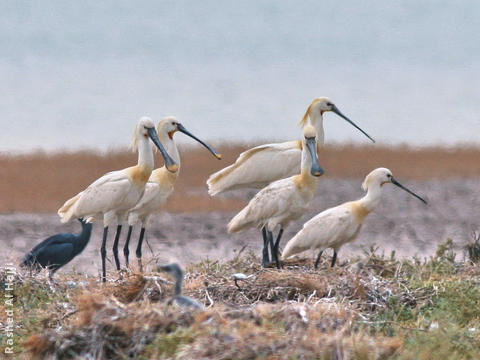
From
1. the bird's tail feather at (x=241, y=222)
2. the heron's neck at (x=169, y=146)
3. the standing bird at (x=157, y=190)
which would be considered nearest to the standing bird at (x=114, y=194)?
the standing bird at (x=157, y=190)

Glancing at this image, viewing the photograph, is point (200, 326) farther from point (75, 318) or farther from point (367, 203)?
point (367, 203)

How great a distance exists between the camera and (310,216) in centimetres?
1480

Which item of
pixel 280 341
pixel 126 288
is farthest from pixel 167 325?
pixel 126 288

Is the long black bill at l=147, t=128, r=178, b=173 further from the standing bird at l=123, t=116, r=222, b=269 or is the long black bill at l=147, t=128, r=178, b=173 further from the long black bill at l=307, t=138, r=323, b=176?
the long black bill at l=307, t=138, r=323, b=176

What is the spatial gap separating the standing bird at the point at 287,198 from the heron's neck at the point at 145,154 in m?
0.96

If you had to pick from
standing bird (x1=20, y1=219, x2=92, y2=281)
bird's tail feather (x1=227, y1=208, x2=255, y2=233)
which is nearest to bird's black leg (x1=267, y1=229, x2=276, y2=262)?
bird's tail feather (x1=227, y1=208, x2=255, y2=233)

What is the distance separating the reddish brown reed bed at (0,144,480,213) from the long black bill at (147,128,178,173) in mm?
5544

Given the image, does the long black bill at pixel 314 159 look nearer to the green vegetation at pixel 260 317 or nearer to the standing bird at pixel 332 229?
the standing bird at pixel 332 229

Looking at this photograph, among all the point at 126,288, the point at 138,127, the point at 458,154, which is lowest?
the point at 458,154

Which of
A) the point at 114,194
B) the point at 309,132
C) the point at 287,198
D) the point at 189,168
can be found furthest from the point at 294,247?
the point at 189,168

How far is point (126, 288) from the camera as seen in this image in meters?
7.55

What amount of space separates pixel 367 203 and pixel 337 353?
12.8 ft

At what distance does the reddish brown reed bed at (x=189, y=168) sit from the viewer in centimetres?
1588

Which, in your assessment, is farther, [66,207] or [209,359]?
[66,207]
